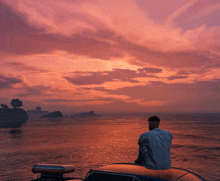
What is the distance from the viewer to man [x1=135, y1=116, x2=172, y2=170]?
411 centimetres

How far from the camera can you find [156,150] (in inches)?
168

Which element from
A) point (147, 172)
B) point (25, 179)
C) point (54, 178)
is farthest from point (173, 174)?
point (25, 179)

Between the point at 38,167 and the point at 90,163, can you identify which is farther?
the point at 90,163

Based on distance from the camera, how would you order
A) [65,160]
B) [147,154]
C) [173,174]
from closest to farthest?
[173,174] → [147,154] → [65,160]

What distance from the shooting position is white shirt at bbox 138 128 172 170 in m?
4.11

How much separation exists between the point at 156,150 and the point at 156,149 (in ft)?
0.07

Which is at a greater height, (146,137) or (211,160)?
(146,137)

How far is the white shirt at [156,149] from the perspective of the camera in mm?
4109

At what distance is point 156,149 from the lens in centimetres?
428

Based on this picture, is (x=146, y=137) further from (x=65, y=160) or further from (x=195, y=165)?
(x=65, y=160)

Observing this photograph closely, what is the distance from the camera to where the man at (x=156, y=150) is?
13.5 feet

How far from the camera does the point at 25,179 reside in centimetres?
1475

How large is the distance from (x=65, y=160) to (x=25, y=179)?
6.89 m

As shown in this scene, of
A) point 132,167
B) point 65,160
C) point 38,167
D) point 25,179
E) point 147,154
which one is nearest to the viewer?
point 132,167
